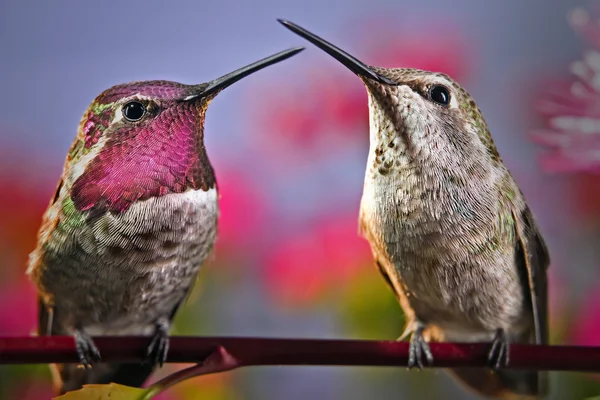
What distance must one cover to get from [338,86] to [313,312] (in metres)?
0.26

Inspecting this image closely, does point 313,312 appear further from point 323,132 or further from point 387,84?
point 387,84

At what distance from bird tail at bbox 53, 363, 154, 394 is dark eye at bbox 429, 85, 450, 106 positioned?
0.97 ft

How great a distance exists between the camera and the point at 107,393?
353 millimetres

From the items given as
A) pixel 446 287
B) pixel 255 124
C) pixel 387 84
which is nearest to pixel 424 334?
pixel 446 287

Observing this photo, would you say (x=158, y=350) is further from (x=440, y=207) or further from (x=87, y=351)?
(x=440, y=207)

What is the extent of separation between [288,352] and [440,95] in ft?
0.62

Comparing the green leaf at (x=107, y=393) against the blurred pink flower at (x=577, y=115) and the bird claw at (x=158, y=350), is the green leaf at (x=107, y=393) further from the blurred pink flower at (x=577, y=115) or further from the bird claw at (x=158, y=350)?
the blurred pink flower at (x=577, y=115)

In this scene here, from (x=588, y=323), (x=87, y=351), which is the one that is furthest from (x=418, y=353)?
(x=588, y=323)

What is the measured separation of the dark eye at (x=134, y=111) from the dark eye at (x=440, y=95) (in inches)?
7.2

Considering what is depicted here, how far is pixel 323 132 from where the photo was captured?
675 mm

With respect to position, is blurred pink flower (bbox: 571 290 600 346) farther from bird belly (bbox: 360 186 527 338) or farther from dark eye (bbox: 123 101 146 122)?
dark eye (bbox: 123 101 146 122)

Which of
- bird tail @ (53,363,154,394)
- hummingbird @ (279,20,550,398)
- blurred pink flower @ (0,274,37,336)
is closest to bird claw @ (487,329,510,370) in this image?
hummingbird @ (279,20,550,398)

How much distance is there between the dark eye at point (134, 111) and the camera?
1.29 feet

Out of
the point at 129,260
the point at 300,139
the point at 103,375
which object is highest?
the point at 300,139
